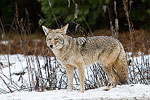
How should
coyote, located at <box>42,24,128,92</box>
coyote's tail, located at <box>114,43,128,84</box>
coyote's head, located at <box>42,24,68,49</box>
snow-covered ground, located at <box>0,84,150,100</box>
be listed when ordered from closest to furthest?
snow-covered ground, located at <box>0,84,150,100</box>, coyote's head, located at <box>42,24,68,49</box>, coyote, located at <box>42,24,128,92</box>, coyote's tail, located at <box>114,43,128,84</box>

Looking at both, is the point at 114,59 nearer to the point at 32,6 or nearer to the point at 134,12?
the point at 134,12

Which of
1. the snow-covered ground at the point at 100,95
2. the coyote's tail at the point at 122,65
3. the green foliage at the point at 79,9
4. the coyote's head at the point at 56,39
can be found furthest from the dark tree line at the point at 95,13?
the snow-covered ground at the point at 100,95

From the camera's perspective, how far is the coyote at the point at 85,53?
438 centimetres

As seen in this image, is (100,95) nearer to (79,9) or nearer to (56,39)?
(56,39)

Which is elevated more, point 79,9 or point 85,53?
point 79,9

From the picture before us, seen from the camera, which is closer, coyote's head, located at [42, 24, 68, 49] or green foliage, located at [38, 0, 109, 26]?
coyote's head, located at [42, 24, 68, 49]

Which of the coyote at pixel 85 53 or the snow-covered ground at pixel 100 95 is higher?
the coyote at pixel 85 53

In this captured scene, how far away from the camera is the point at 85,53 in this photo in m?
4.57

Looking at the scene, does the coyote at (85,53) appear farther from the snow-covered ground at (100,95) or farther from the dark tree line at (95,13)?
the dark tree line at (95,13)

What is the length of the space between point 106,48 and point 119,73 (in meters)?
0.55

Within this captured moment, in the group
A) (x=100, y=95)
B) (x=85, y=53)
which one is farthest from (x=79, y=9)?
(x=100, y=95)

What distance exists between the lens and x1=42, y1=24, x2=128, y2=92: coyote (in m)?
4.38

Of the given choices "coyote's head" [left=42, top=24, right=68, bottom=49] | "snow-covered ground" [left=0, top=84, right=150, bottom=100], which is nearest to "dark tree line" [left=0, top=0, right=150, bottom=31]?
"coyote's head" [left=42, top=24, right=68, bottom=49]

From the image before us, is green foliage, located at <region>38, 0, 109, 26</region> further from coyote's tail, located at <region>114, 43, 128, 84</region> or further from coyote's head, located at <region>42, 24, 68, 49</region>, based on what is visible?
coyote's head, located at <region>42, 24, 68, 49</region>
